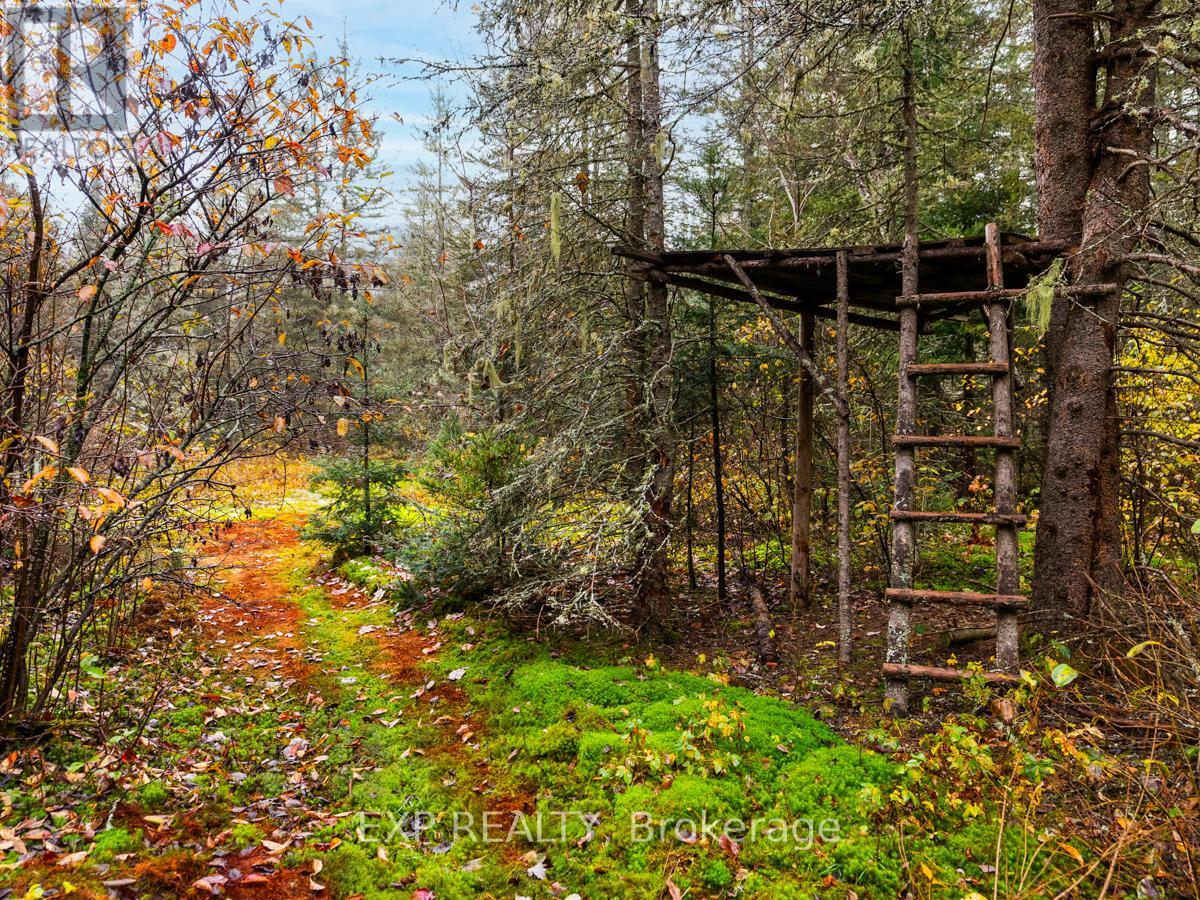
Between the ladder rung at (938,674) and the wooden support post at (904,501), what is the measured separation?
5cm

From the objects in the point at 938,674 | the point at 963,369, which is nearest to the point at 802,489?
the point at 963,369

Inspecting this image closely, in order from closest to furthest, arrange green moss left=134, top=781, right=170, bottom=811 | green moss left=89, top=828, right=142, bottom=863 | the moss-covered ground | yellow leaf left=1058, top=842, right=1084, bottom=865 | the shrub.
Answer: yellow leaf left=1058, top=842, right=1084, bottom=865 → green moss left=89, top=828, right=142, bottom=863 → the moss-covered ground → green moss left=134, top=781, right=170, bottom=811 → the shrub

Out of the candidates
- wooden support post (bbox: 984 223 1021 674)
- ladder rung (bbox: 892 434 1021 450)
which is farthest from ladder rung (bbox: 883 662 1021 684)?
ladder rung (bbox: 892 434 1021 450)

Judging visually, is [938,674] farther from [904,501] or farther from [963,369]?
[963,369]

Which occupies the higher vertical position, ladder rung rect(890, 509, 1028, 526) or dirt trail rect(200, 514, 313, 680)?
ladder rung rect(890, 509, 1028, 526)

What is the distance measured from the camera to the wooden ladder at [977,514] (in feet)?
15.9

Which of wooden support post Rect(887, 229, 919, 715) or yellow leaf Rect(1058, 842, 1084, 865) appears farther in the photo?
wooden support post Rect(887, 229, 919, 715)

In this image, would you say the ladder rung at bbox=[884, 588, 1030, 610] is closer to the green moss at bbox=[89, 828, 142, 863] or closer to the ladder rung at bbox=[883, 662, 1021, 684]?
the ladder rung at bbox=[883, 662, 1021, 684]

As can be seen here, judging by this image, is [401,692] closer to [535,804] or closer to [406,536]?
[535,804]

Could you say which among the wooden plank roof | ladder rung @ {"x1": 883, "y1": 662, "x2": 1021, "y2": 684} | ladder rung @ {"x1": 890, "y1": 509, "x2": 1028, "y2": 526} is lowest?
ladder rung @ {"x1": 883, "y1": 662, "x2": 1021, "y2": 684}

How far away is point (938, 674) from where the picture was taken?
15.9 ft

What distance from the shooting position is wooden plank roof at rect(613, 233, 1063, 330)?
5613 mm

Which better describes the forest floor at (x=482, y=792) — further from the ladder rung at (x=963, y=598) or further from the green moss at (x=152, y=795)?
the ladder rung at (x=963, y=598)

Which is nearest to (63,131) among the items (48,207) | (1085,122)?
(48,207)
